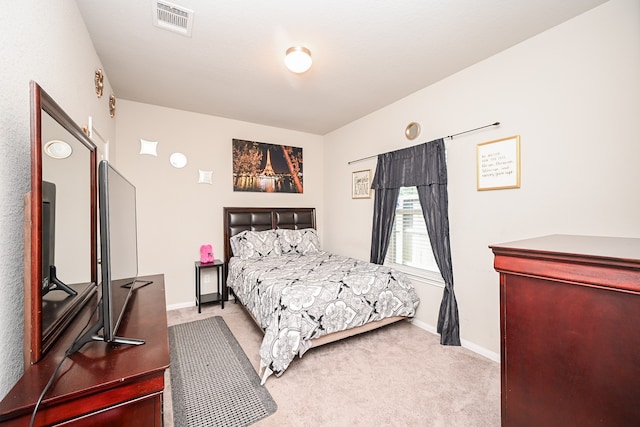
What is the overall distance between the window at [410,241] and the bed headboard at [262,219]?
153 cm

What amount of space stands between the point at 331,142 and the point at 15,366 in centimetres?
423

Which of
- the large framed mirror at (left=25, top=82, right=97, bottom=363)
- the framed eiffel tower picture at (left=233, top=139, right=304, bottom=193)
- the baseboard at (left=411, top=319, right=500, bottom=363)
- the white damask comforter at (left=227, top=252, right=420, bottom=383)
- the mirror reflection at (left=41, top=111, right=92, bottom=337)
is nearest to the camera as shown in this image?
the large framed mirror at (left=25, top=82, right=97, bottom=363)

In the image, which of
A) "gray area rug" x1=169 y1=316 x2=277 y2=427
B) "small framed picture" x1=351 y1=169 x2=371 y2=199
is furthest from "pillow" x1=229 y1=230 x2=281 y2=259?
"small framed picture" x1=351 y1=169 x2=371 y2=199

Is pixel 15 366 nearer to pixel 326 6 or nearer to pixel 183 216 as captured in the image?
pixel 326 6

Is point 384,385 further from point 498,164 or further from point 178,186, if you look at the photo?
point 178,186

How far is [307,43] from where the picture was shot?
85.0 inches

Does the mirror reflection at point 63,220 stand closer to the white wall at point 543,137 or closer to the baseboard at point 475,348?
the white wall at point 543,137

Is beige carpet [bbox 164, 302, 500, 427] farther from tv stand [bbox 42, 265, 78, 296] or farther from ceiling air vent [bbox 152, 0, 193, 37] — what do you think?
ceiling air vent [bbox 152, 0, 193, 37]

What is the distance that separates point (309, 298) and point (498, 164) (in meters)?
2.00


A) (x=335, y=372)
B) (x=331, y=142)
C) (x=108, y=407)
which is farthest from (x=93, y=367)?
(x=331, y=142)

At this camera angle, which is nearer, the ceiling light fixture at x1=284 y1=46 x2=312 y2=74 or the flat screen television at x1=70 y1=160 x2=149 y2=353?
the flat screen television at x1=70 y1=160 x2=149 y2=353

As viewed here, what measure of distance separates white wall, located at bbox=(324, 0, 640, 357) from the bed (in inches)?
25.6

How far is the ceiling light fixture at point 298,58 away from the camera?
215cm

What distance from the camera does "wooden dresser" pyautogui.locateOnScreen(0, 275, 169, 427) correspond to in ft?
2.44
